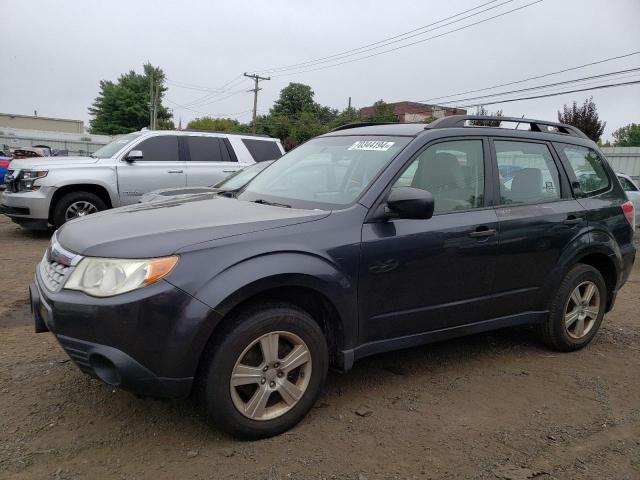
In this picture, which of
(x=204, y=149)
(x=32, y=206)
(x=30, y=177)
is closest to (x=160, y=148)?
(x=204, y=149)

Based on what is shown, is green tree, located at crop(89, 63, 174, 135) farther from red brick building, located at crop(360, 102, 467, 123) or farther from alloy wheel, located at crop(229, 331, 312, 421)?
alloy wheel, located at crop(229, 331, 312, 421)

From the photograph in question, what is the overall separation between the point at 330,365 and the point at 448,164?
1597 millimetres

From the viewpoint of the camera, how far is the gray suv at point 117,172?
8.22 meters

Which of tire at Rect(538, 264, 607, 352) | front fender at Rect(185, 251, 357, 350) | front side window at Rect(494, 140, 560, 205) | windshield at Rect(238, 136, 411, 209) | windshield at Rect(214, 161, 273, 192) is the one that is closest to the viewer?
front fender at Rect(185, 251, 357, 350)

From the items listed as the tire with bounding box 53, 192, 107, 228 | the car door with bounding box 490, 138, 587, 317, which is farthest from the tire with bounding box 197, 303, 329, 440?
the tire with bounding box 53, 192, 107, 228

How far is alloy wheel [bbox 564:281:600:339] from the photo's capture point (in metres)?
4.33

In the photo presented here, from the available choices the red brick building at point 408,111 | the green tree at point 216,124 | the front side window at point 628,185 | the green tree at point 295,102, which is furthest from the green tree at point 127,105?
the front side window at point 628,185

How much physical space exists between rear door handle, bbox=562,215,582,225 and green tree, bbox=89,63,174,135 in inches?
2507

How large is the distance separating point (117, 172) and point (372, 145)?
20.2 feet

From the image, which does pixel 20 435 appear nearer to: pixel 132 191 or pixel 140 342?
pixel 140 342

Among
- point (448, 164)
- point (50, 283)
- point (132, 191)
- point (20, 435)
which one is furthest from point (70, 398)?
point (132, 191)

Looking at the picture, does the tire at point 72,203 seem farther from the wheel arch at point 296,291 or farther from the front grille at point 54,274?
the wheel arch at point 296,291

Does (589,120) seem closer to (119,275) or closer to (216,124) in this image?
(119,275)

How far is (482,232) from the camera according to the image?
360 cm
